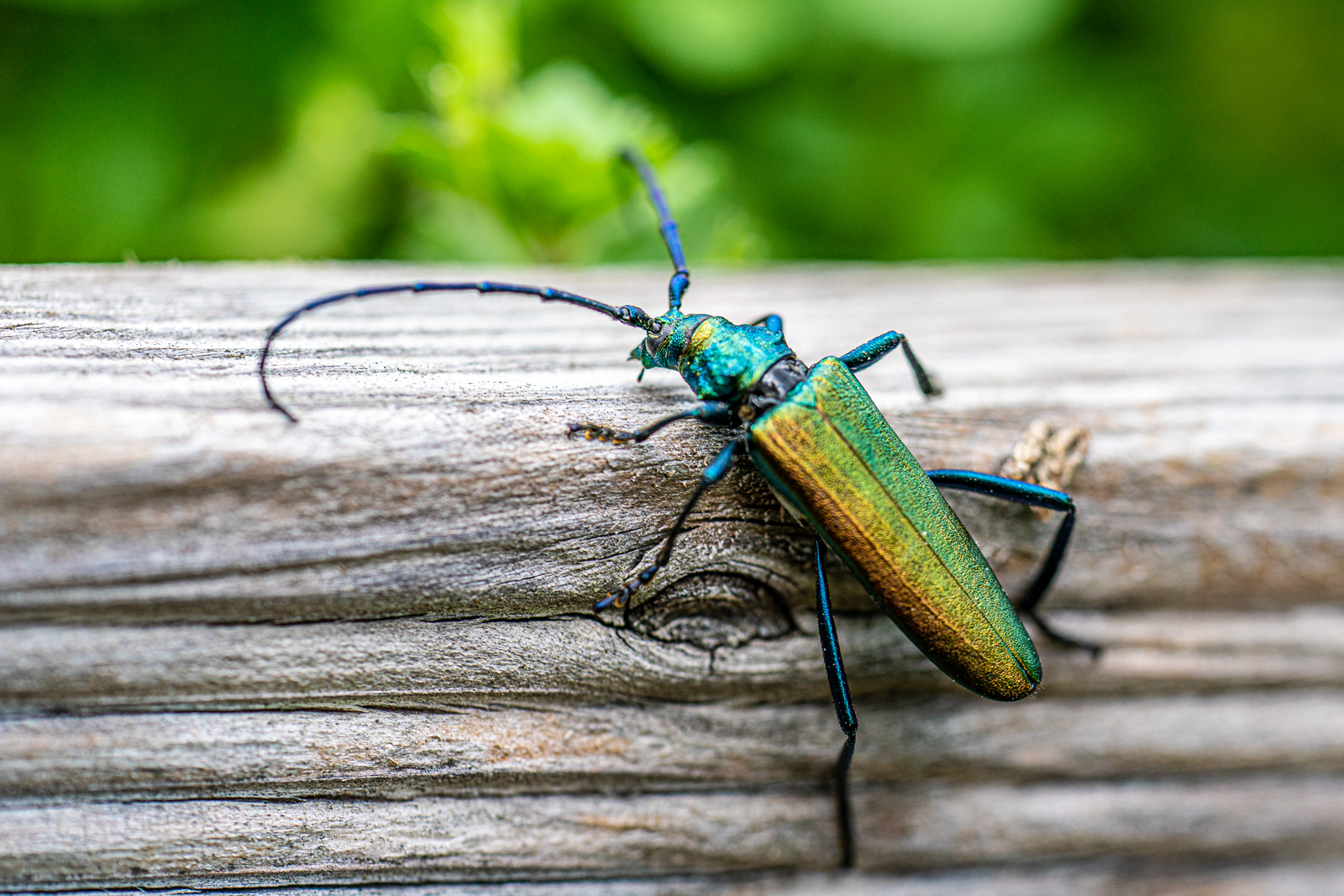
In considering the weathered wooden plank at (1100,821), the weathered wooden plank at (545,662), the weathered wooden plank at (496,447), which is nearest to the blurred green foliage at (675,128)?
the weathered wooden plank at (496,447)

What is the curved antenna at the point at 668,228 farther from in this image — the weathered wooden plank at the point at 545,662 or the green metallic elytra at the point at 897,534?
the weathered wooden plank at the point at 545,662

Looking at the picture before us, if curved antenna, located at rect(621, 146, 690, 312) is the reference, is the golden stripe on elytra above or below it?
below

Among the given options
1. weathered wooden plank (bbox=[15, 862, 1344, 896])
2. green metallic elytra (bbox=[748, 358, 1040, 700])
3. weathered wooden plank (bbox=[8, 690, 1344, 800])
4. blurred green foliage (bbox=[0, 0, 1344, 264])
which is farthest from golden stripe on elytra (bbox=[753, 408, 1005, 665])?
blurred green foliage (bbox=[0, 0, 1344, 264])

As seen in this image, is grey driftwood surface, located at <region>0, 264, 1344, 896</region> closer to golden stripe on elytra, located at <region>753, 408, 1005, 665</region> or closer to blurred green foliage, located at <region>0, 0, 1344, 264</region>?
golden stripe on elytra, located at <region>753, 408, 1005, 665</region>

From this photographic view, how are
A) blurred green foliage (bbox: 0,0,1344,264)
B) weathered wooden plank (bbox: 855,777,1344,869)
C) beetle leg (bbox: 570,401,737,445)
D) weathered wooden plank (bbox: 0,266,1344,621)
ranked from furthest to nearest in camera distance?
blurred green foliage (bbox: 0,0,1344,264), weathered wooden plank (bbox: 855,777,1344,869), beetle leg (bbox: 570,401,737,445), weathered wooden plank (bbox: 0,266,1344,621)

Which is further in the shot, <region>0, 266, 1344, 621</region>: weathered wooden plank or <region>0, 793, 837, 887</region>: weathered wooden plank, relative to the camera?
<region>0, 793, 837, 887</region>: weathered wooden plank
